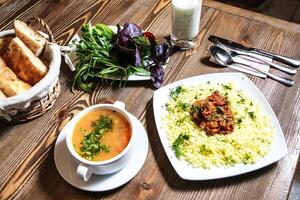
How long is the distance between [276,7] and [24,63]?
2207mm

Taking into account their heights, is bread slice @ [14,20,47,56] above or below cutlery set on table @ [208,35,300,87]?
above

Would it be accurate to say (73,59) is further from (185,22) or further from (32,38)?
(185,22)

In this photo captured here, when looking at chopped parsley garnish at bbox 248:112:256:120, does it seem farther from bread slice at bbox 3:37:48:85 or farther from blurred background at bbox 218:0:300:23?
blurred background at bbox 218:0:300:23

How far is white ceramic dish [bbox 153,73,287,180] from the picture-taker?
36.0 inches

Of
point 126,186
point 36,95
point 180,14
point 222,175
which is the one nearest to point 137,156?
point 126,186

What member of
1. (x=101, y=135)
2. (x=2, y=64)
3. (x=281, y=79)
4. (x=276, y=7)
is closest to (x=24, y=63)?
(x=2, y=64)

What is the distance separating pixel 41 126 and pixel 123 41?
422 mm

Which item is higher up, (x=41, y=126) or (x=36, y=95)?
(x=36, y=95)

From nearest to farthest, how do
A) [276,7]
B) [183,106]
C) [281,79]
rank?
1. [183,106]
2. [281,79]
3. [276,7]

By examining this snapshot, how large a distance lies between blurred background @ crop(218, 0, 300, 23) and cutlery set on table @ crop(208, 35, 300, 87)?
1.40 m

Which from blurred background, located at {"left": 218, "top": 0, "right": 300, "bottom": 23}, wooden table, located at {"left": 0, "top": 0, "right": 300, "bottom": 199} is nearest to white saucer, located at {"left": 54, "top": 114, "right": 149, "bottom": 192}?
wooden table, located at {"left": 0, "top": 0, "right": 300, "bottom": 199}

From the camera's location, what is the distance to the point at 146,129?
1069 mm

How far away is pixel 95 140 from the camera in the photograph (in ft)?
2.99

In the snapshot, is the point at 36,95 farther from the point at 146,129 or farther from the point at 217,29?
the point at 217,29
